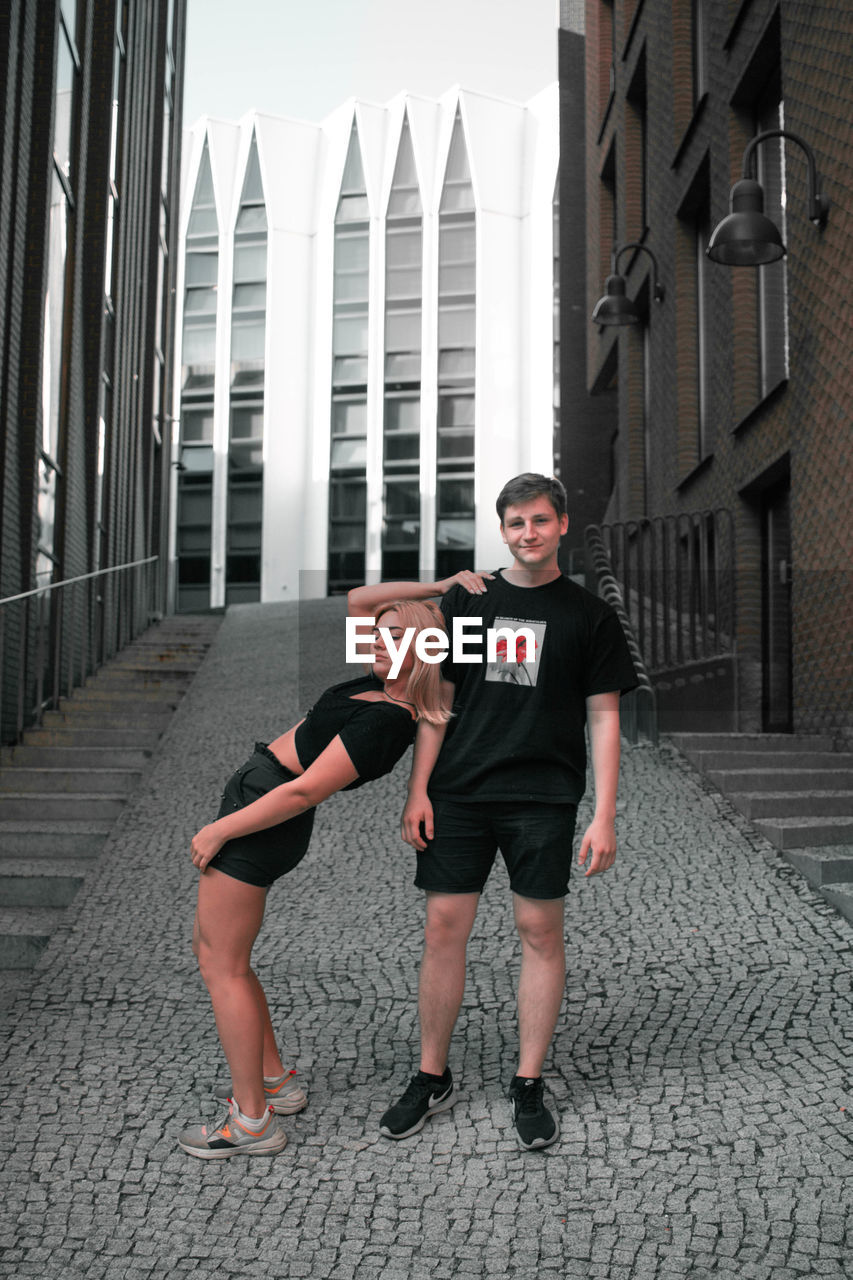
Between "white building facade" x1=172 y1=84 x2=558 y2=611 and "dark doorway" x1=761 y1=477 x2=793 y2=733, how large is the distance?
24.1m

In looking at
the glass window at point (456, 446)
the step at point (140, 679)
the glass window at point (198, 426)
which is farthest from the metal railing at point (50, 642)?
the glass window at point (198, 426)

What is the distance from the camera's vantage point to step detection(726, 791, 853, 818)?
19.7 feet

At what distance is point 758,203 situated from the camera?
7449 millimetres

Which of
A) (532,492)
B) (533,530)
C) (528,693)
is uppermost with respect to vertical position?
(532,492)

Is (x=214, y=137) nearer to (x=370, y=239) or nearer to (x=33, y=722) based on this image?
(x=370, y=239)

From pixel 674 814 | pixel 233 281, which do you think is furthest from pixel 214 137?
pixel 674 814

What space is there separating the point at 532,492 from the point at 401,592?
0.45 m

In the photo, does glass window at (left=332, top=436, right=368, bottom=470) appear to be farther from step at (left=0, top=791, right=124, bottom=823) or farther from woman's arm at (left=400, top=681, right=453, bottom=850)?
woman's arm at (left=400, top=681, right=453, bottom=850)

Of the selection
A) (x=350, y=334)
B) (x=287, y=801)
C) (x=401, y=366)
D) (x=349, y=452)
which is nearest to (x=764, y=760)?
(x=287, y=801)

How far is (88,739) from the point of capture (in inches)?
330

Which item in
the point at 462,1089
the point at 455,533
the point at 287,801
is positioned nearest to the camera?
the point at 287,801

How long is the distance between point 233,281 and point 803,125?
30505 millimetres

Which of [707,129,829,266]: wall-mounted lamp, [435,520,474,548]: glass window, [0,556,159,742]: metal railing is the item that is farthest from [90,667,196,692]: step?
[435,520,474,548]: glass window

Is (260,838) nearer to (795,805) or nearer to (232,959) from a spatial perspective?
(232,959)
